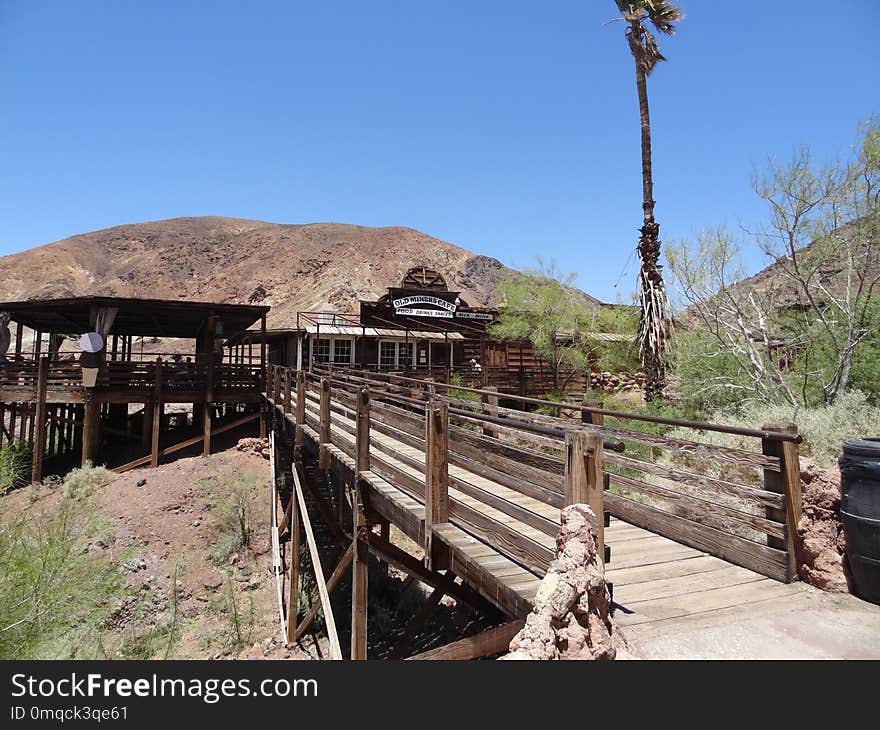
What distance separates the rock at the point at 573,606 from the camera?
259cm

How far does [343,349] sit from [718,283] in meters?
18.2

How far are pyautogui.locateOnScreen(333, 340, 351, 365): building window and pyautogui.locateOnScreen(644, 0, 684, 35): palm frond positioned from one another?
63.4 feet

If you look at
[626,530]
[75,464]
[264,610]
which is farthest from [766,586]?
[75,464]

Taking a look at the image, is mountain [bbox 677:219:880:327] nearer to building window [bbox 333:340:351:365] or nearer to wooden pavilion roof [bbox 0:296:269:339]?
wooden pavilion roof [bbox 0:296:269:339]

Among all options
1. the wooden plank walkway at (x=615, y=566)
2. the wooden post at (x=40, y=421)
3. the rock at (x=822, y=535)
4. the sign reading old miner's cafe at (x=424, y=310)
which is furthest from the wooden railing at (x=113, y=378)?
the rock at (x=822, y=535)

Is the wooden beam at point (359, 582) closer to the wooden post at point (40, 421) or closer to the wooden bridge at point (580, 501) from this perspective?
the wooden bridge at point (580, 501)

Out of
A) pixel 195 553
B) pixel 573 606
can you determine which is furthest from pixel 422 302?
pixel 573 606

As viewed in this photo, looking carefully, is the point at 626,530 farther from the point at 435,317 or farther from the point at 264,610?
the point at 435,317

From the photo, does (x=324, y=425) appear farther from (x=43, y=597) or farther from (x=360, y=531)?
(x=43, y=597)

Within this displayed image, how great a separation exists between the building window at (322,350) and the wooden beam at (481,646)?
75.9ft

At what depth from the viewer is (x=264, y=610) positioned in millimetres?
11969

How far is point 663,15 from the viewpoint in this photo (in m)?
20.0

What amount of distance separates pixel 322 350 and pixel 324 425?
19.0 metres
